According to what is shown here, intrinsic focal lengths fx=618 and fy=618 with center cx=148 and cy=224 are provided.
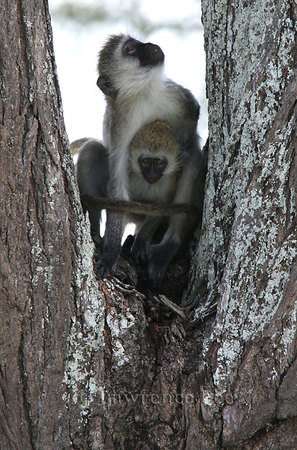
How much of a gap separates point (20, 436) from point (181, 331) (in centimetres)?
86

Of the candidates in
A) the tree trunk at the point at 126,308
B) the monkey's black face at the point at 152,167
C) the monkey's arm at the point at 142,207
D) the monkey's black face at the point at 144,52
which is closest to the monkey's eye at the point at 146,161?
the monkey's black face at the point at 152,167

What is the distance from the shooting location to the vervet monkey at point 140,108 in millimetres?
4078

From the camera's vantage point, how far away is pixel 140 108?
13.5ft

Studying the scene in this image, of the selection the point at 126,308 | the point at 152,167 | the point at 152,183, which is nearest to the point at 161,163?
the point at 152,167

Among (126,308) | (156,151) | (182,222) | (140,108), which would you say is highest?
(140,108)

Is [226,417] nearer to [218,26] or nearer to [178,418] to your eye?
[178,418]

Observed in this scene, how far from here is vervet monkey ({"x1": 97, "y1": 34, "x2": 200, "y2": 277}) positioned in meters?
4.08

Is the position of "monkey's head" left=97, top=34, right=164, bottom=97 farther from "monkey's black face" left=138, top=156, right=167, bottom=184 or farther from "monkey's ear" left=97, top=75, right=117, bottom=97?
"monkey's black face" left=138, top=156, right=167, bottom=184

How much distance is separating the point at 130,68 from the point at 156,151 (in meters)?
0.59

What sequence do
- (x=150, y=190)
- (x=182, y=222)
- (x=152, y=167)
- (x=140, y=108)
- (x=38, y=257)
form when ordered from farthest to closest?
(x=150, y=190)
(x=152, y=167)
(x=140, y=108)
(x=182, y=222)
(x=38, y=257)

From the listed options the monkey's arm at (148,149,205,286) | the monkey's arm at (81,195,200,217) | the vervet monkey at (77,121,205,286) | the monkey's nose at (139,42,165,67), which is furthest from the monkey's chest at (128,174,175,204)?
the monkey's nose at (139,42,165,67)

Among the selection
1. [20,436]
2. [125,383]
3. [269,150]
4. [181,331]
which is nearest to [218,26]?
[269,150]

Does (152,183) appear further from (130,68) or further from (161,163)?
(130,68)

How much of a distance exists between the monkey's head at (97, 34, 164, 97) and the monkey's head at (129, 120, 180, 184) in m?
0.29
